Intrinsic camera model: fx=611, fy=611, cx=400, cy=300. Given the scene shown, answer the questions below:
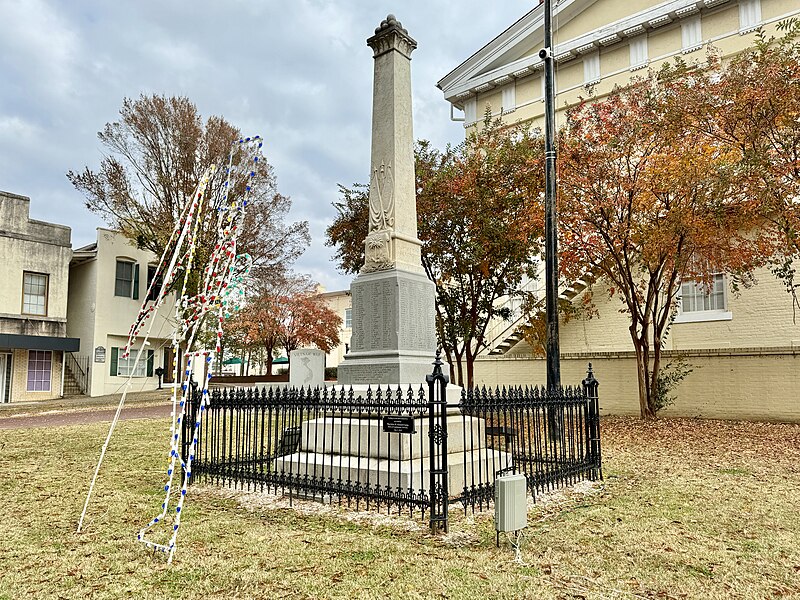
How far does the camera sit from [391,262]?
8.95 m

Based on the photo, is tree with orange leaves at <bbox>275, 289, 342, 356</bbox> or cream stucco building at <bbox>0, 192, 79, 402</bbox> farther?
tree with orange leaves at <bbox>275, 289, 342, 356</bbox>

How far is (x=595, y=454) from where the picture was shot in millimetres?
8922

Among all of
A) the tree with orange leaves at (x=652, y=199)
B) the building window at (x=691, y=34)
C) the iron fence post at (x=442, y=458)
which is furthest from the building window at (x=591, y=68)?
the iron fence post at (x=442, y=458)

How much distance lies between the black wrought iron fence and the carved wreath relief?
2022 mm

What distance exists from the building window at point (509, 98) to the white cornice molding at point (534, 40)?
0.53 meters

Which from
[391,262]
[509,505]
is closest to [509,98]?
[391,262]

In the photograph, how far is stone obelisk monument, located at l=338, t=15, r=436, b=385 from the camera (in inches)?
342

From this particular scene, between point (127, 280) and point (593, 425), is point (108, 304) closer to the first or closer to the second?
point (127, 280)

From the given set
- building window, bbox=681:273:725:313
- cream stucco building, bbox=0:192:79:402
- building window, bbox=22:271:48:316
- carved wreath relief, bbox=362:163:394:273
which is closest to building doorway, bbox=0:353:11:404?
cream stucco building, bbox=0:192:79:402

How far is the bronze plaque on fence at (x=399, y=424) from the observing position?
20.9 feet

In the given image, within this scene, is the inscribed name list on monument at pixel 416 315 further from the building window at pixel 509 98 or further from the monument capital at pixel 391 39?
the building window at pixel 509 98

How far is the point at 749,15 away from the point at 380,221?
18.9 meters

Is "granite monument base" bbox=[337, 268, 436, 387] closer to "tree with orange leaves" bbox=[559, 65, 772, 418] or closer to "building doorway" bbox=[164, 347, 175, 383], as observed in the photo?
"tree with orange leaves" bbox=[559, 65, 772, 418]

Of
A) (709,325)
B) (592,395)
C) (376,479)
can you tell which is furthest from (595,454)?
(709,325)
